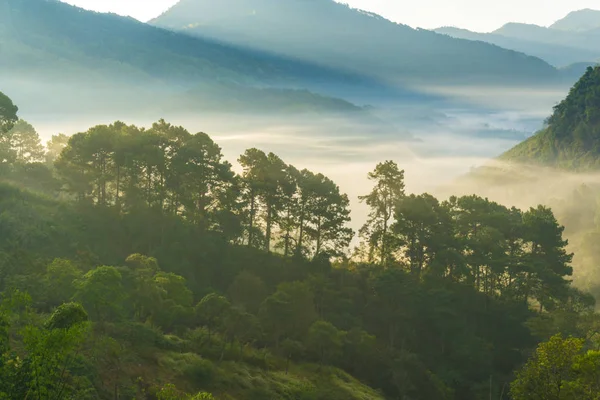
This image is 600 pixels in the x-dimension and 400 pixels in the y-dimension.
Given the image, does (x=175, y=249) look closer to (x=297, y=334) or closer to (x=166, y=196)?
(x=166, y=196)

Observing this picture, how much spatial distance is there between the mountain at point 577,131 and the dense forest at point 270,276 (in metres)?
94.2

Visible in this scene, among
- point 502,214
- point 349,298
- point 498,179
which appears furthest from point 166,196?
point 498,179

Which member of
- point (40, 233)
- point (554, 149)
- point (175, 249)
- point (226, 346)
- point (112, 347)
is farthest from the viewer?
point (554, 149)

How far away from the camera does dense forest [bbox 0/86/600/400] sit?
1507 inches

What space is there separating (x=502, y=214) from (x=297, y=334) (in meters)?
32.6

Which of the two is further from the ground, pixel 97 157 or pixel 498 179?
pixel 498 179

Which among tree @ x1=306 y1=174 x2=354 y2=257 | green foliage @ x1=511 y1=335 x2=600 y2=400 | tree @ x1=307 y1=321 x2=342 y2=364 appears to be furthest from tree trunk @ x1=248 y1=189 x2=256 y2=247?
green foliage @ x1=511 y1=335 x2=600 y2=400

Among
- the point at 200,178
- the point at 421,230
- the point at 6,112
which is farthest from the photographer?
the point at 200,178

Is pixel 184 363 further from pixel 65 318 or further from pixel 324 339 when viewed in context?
pixel 65 318

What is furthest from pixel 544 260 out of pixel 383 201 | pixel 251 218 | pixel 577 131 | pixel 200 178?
pixel 577 131

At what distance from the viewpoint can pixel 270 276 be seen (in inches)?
2462

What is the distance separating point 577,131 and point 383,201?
369ft

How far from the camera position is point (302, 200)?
218ft

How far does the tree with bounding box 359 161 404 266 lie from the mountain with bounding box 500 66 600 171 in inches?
4122
